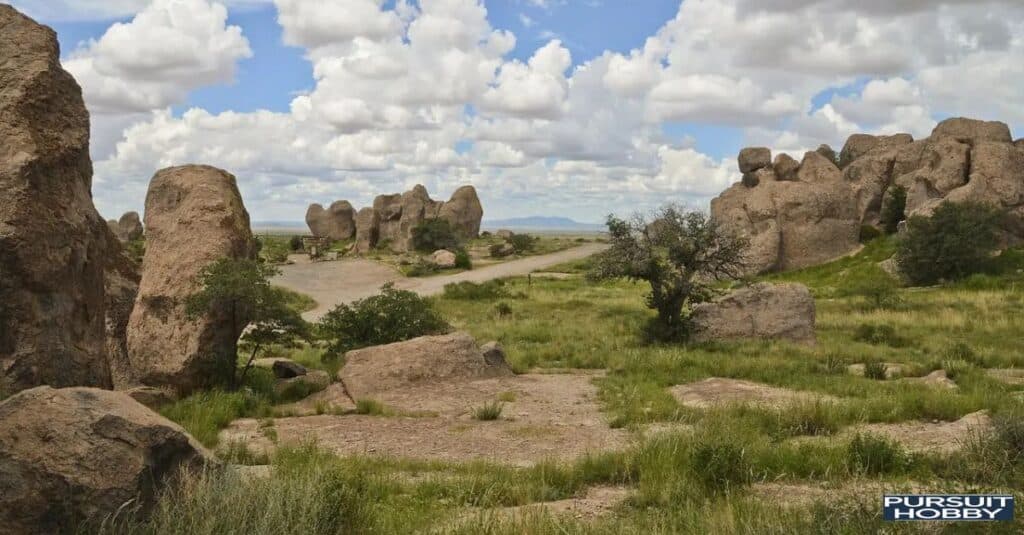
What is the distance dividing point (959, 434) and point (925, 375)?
680 cm

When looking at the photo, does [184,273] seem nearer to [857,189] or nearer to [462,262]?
[462,262]

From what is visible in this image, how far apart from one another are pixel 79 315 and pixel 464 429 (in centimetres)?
543

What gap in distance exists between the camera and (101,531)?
4.99m

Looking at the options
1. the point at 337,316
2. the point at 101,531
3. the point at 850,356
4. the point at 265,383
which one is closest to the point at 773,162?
the point at 850,356

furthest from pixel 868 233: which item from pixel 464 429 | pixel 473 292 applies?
pixel 464 429

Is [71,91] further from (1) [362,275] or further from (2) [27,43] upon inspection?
(1) [362,275]

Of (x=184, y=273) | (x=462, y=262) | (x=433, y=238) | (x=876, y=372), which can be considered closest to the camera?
(x=184, y=273)

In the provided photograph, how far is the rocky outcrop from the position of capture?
41781 millimetres

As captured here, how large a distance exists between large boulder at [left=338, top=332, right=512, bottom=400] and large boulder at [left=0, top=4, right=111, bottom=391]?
5082mm

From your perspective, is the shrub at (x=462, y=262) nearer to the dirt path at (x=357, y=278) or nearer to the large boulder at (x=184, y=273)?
the dirt path at (x=357, y=278)

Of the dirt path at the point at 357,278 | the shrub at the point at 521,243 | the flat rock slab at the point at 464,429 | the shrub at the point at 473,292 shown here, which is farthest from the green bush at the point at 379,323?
the shrub at the point at 521,243

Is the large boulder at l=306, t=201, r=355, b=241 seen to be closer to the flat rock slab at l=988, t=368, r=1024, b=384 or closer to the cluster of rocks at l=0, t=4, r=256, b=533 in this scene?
the cluster of rocks at l=0, t=4, r=256, b=533

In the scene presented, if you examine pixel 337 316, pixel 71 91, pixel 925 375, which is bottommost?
pixel 925 375

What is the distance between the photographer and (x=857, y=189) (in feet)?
153
